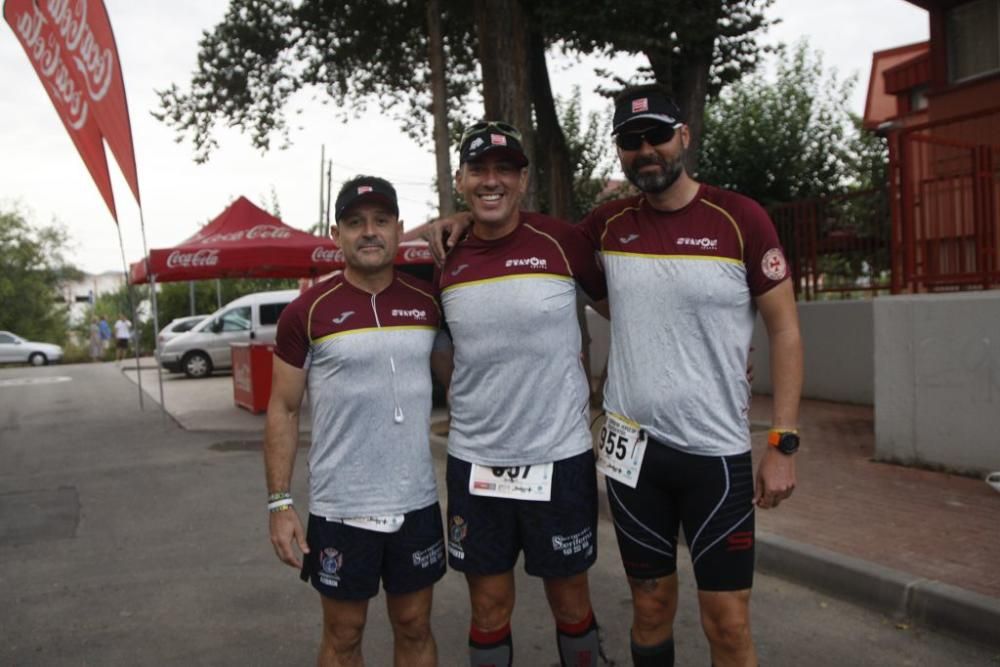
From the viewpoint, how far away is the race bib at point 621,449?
2.83m

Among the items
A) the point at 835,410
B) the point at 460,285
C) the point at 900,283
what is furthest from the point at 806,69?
the point at 460,285

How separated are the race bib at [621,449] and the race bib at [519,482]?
0.67 feet

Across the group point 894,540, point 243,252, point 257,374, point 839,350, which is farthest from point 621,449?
point 257,374

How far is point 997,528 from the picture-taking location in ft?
17.0

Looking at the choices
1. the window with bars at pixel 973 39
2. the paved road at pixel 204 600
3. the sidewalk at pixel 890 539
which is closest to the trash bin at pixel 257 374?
the paved road at pixel 204 600

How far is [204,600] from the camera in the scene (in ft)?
15.7

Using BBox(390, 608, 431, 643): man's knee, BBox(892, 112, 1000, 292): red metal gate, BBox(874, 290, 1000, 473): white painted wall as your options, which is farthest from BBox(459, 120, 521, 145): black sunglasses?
BBox(892, 112, 1000, 292): red metal gate

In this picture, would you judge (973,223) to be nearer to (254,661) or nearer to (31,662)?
(254,661)

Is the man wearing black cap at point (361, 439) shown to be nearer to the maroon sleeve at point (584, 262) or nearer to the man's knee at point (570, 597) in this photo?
the man's knee at point (570, 597)

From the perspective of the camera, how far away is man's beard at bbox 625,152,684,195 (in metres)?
2.80

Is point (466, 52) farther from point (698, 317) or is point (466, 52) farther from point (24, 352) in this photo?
point (24, 352)

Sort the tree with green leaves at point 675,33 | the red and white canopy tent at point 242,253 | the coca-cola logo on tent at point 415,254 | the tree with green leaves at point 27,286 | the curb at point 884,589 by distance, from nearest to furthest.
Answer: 1. the curb at point 884,589
2. the tree with green leaves at point 675,33
3. the coca-cola logo on tent at point 415,254
4. the red and white canopy tent at point 242,253
5. the tree with green leaves at point 27,286

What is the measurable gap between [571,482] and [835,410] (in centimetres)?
847

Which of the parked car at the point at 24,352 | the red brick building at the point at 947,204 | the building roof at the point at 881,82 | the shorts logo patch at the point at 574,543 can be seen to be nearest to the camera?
the shorts logo patch at the point at 574,543
